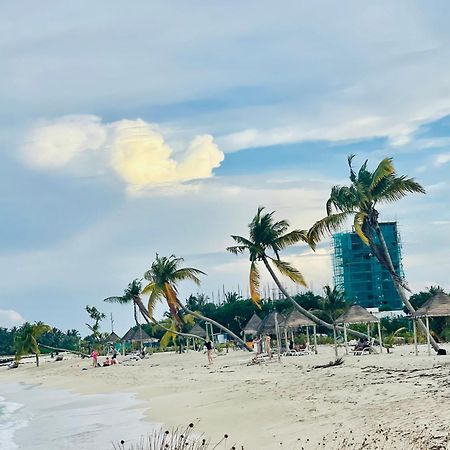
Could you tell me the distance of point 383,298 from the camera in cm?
11219

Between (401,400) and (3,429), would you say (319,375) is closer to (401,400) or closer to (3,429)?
(401,400)

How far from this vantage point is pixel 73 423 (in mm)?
22906

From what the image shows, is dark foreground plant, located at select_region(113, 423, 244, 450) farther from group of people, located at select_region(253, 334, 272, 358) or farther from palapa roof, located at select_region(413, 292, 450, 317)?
group of people, located at select_region(253, 334, 272, 358)

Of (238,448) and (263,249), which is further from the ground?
(263,249)

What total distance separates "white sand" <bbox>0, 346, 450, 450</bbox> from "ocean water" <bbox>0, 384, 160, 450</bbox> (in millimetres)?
872

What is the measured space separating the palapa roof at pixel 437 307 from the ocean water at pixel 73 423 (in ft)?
34.5

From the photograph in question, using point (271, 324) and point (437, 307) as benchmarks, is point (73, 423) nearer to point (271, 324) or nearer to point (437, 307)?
point (437, 307)

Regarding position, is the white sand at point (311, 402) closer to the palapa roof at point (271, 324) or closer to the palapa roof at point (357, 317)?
the palapa roof at point (357, 317)

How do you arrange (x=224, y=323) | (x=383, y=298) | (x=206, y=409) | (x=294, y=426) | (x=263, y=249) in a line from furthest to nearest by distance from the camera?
(x=383, y=298) → (x=224, y=323) → (x=263, y=249) → (x=206, y=409) → (x=294, y=426)

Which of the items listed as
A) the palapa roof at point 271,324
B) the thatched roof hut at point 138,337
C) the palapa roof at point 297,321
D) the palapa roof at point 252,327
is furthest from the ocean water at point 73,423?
the thatched roof hut at point 138,337

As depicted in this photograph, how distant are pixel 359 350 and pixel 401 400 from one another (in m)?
16.2

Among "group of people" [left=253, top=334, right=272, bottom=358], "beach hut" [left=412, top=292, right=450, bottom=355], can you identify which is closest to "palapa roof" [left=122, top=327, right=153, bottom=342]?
"group of people" [left=253, top=334, right=272, bottom=358]

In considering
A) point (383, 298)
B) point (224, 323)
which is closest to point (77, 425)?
point (224, 323)

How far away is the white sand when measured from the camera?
12742 mm
